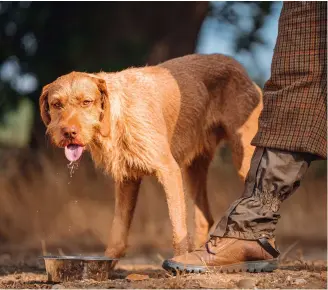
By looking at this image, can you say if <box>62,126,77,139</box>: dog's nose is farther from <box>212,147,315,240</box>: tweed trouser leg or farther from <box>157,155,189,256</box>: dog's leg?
<box>212,147,315,240</box>: tweed trouser leg

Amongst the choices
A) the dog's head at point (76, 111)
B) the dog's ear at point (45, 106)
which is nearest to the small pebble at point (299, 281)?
the dog's head at point (76, 111)

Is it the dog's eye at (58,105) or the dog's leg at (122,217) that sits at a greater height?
the dog's eye at (58,105)

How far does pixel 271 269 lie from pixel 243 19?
7.31 m

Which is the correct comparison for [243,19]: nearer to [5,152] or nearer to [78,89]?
[5,152]

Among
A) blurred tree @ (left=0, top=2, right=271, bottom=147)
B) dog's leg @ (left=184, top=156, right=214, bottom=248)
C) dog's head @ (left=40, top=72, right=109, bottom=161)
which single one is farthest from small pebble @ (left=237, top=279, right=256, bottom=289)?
blurred tree @ (left=0, top=2, right=271, bottom=147)

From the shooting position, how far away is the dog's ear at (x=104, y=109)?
5.16 meters

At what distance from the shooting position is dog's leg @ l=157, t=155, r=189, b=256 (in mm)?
5168

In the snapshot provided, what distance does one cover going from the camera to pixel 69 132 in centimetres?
484

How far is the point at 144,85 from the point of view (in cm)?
573

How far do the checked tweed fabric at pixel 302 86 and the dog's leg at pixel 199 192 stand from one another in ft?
7.32

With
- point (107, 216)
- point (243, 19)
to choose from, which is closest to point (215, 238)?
point (107, 216)

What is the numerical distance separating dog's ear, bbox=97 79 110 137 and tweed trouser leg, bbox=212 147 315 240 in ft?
4.09

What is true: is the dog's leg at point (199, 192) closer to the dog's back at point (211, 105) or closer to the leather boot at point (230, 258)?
the dog's back at point (211, 105)

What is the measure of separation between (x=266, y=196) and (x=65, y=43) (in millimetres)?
6689
